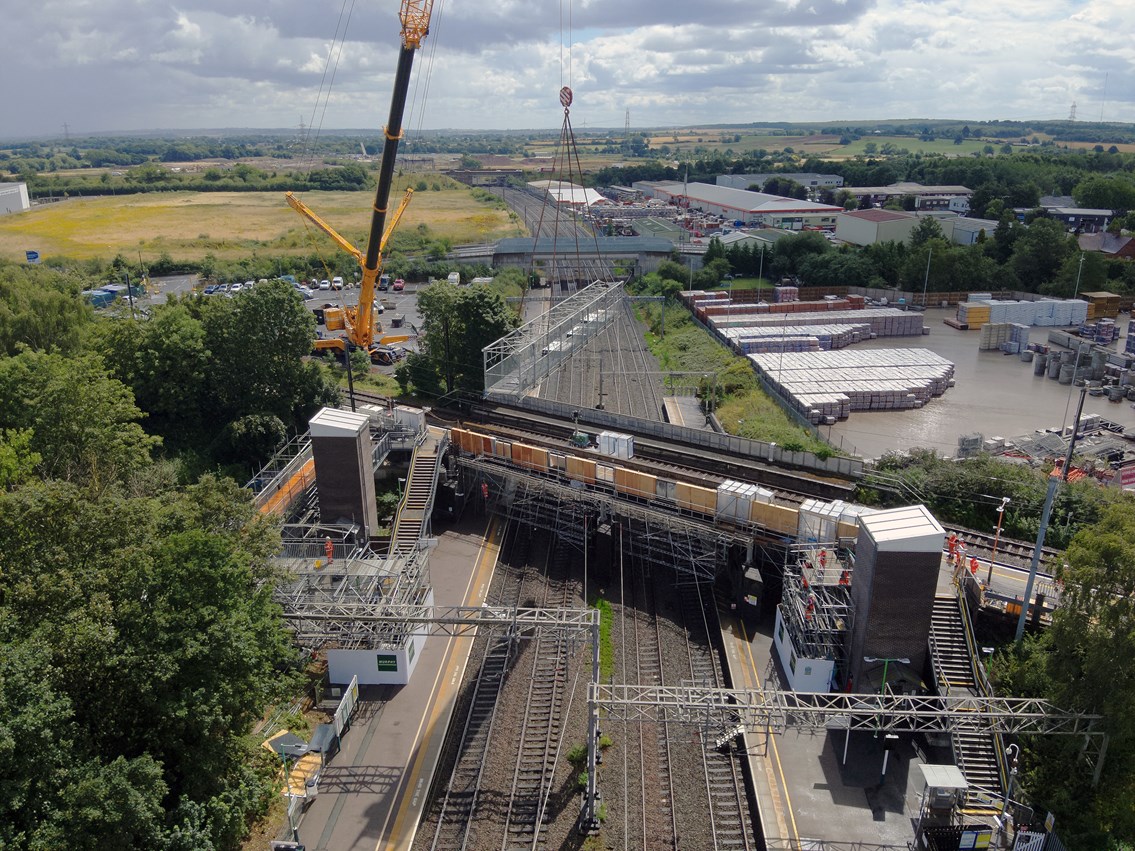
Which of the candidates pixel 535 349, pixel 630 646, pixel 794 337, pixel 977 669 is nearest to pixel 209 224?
pixel 794 337

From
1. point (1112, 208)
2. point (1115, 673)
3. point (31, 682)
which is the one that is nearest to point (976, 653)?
point (1115, 673)

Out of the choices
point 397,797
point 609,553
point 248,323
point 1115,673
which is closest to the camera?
point 1115,673

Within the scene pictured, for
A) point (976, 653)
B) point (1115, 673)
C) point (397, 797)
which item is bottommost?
point (397, 797)

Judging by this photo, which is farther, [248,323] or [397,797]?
[248,323]

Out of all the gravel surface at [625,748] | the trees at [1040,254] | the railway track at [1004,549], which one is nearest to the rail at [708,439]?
the railway track at [1004,549]

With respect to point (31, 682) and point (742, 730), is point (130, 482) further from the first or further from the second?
point (742, 730)

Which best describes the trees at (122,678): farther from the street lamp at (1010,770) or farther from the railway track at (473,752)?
the street lamp at (1010,770)

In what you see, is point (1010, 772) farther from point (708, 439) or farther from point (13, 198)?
point (13, 198)
